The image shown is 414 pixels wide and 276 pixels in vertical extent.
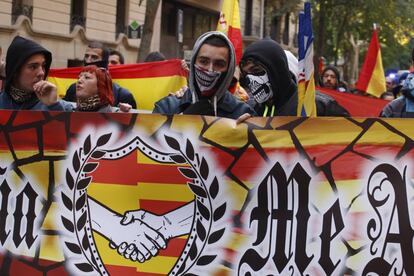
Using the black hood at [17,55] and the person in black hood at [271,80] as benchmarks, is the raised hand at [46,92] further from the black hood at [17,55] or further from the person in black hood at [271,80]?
Result: the person in black hood at [271,80]

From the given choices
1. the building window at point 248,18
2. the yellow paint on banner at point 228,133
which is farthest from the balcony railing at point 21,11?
the building window at point 248,18

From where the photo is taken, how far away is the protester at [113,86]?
20.5 ft

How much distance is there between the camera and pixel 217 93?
3.85m

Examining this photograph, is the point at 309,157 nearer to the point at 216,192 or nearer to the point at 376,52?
the point at 216,192

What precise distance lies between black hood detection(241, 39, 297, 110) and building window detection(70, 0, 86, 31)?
19.7m

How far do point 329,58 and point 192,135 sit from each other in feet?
136

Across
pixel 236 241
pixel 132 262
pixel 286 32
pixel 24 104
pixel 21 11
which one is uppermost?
pixel 286 32

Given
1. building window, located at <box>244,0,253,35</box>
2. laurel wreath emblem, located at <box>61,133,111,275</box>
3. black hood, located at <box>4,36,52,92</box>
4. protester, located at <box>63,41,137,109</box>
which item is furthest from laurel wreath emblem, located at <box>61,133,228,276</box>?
building window, located at <box>244,0,253,35</box>

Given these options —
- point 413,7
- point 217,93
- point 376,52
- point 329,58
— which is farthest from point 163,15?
point 217,93

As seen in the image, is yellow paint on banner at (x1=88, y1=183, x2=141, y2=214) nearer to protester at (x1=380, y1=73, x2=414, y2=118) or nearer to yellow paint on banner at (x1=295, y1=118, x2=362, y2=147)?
yellow paint on banner at (x1=295, y1=118, x2=362, y2=147)

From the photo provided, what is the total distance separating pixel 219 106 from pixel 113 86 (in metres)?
2.60

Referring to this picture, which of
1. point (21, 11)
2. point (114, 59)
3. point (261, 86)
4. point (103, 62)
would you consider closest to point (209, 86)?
point (261, 86)

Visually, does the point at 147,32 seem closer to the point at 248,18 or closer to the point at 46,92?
the point at 46,92

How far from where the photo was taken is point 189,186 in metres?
3.38
